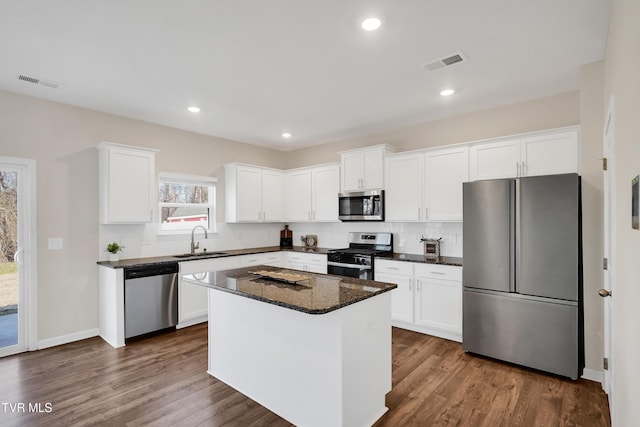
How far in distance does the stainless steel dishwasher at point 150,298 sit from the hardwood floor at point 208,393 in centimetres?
36

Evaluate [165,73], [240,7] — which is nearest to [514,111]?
[240,7]

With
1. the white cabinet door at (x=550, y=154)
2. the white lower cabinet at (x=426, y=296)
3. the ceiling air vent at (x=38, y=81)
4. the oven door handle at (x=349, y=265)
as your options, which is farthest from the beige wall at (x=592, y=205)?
the ceiling air vent at (x=38, y=81)

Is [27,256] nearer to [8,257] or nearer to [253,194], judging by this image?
[8,257]

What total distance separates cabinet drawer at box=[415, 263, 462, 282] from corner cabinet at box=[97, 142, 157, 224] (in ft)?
11.5

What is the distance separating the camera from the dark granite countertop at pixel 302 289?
6.44ft

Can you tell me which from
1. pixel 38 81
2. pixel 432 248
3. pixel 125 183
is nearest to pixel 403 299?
pixel 432 248

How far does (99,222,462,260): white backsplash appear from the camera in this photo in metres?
4.33

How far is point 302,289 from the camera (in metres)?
2.38

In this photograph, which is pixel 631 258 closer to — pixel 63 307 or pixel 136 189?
pixel 136 189

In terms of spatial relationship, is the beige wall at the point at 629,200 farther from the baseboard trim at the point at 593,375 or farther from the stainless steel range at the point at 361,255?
the stainless steel range at the point at 361,255

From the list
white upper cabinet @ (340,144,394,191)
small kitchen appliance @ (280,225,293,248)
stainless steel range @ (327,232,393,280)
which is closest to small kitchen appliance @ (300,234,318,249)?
small kitchen appliance @ (280,225,293,248)

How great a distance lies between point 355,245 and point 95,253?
11.7ft

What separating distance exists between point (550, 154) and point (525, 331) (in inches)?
69.9

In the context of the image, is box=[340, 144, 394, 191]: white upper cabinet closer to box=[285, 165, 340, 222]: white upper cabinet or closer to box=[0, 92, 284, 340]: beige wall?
box=[285, 165, 340, 222]: white upper cabinet
